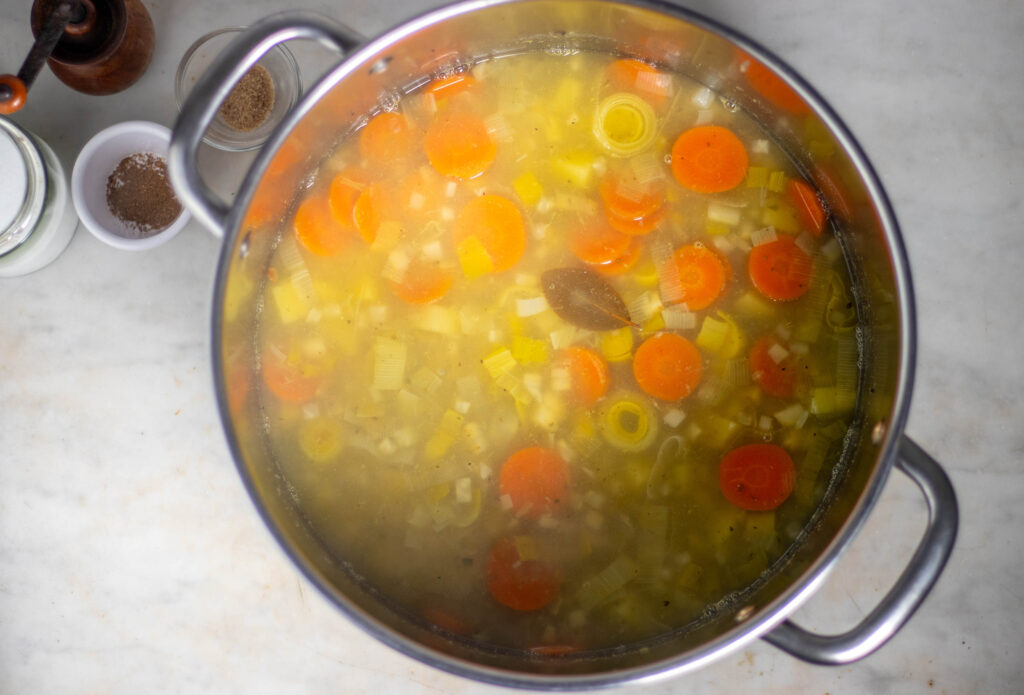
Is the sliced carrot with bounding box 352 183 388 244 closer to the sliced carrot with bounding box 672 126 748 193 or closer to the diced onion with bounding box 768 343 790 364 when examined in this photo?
the sliced carrot with bounding box 672 126 748 193

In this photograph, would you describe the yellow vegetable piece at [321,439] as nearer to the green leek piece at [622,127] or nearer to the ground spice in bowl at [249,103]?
the ground spice in bowl at [249,103]

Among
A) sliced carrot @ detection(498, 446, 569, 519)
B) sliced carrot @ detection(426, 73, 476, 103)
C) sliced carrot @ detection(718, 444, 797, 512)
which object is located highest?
sliced carrot @ detection(426, 73, 476, 103)

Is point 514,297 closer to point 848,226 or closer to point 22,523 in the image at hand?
point 848,226

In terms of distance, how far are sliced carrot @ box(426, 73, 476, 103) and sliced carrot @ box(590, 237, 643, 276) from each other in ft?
1.46

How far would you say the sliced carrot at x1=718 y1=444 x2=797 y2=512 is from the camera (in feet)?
4.62

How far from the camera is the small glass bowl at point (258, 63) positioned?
152 centimetres

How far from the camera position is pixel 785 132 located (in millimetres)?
1434

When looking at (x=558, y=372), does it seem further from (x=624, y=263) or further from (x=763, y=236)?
(x=763, y=236)

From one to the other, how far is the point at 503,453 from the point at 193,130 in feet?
2.56

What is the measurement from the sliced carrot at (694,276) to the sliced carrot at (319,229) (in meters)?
0.65

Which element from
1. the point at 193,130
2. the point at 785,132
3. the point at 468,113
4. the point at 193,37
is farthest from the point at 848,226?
the point at 193,37

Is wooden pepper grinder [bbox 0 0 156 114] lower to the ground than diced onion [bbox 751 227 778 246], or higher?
lower

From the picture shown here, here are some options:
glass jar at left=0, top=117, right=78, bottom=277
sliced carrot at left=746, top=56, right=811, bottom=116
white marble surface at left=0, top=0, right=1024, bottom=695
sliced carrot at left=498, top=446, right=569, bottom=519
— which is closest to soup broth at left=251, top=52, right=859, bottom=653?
sliced carrot at left=498, top=446, right=569, bottom=519

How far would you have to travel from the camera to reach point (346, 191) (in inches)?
56.8
